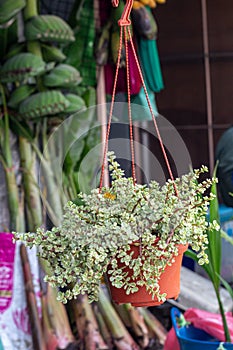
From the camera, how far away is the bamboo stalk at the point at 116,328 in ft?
12.8

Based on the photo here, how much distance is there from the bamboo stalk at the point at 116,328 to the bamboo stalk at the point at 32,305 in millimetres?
437

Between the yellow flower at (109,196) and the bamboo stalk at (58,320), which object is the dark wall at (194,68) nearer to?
the bamboo stalk at (58,320)

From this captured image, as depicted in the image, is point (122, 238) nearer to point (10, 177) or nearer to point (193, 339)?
point (193, 339)

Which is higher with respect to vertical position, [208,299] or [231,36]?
[231,36]

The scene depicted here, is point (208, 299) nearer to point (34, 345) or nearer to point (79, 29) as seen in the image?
point (34, 345)

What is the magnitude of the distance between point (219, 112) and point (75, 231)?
462 centimetres

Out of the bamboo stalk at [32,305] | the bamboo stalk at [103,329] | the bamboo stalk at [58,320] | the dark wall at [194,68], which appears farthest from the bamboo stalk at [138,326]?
the dark wall at [194,68]

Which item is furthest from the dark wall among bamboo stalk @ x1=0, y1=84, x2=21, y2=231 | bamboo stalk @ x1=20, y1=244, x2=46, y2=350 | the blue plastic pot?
the blue plastic pot

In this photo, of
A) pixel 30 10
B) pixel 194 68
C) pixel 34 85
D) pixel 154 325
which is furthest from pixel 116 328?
pixel 194 68

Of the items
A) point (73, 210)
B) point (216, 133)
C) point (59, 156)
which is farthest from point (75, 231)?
point (216, 133)

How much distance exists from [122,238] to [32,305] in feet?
6.70

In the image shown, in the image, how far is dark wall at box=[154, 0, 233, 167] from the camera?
6082 mm

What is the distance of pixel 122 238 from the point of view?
64.6 inches

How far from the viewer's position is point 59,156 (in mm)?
3877
